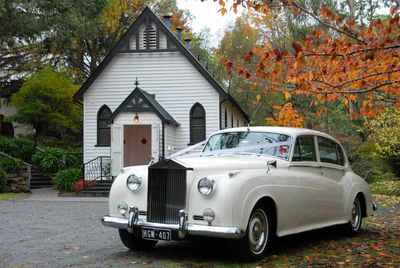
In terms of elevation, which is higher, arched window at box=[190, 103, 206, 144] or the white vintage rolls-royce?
arched window at box=[190, 103, 206, 144]

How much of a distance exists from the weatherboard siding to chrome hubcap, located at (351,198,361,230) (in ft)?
43.4

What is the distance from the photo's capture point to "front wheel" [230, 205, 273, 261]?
573 cm

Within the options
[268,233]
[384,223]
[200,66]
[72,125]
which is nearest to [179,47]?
[200,66]

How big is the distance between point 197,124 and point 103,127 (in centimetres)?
442

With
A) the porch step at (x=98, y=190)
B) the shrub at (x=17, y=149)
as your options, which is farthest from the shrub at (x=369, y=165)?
the shrub at (x=17, y=149)

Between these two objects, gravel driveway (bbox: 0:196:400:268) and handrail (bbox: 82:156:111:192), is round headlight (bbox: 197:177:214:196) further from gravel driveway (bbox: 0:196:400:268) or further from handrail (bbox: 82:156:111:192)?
handrail (bbox: 82:156:111:192)

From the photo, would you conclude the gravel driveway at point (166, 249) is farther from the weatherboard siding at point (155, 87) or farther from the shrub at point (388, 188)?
the weatherboard siding at point (155, 87)

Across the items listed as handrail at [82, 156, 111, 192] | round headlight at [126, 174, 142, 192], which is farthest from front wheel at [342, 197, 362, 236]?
handrail at [82, 156, 111, 192]

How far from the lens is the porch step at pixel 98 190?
62.2 ft

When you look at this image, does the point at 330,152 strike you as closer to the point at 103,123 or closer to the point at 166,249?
the point at 166,249

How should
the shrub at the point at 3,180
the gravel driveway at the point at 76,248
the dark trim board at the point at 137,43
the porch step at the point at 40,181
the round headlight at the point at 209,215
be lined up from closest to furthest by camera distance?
the round headlight at the point at 209,215, the gravel driveway at the point at 76,248, the shrub at the point at 3,180, the dark trim board at the point at 137,43, the porch step at the point at 40,181

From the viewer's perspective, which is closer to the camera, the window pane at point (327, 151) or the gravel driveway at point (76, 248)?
the gravel driveway at point (76, 248)

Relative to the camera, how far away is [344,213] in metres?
7.96

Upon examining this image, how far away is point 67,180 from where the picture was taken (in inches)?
820
